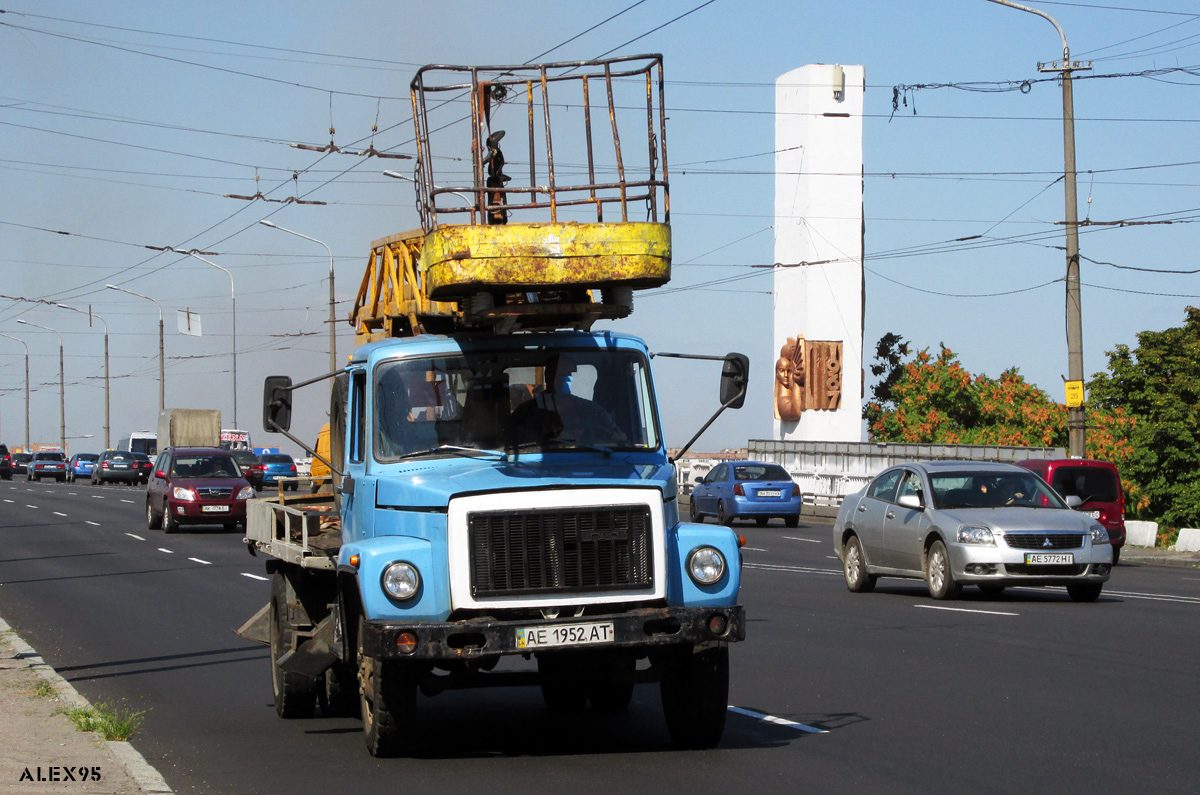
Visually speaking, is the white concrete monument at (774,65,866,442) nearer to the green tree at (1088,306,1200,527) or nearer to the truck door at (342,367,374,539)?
the green tree at (1088,306,1200,527)

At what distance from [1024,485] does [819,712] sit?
29.8 feet

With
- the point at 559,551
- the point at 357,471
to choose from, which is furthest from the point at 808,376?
the point at 559,551

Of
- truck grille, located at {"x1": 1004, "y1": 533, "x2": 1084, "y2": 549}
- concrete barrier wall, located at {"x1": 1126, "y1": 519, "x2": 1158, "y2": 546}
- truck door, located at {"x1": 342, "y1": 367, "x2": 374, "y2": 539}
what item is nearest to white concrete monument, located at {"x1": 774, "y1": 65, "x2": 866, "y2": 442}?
concrete barrier wall, located at {"x1": 1126, "y1": 519, "x2": 1158, "y2": 546}

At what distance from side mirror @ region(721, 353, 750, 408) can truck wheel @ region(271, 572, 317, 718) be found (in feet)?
10.3

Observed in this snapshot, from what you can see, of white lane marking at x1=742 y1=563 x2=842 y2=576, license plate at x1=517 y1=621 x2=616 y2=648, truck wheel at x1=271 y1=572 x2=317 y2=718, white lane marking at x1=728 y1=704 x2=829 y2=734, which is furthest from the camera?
white lane marking at x1=742 y1=563 x2=842 y2=576

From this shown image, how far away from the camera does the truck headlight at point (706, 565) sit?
7.96 m

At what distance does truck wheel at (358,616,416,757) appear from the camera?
780 cm

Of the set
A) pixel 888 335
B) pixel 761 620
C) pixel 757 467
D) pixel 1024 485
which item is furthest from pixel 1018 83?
pixel 888 335

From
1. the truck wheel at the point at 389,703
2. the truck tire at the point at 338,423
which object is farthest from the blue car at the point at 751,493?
the truck wheel at the point at 389,703

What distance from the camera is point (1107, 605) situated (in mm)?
16500

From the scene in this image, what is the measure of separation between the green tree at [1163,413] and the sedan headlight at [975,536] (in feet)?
69.4

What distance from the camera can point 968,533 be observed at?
16.7 meters

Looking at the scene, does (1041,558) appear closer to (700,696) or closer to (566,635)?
(700,696)

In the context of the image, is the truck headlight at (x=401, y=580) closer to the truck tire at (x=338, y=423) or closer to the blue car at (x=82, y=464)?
the truck tire at (x=338, y=423)
